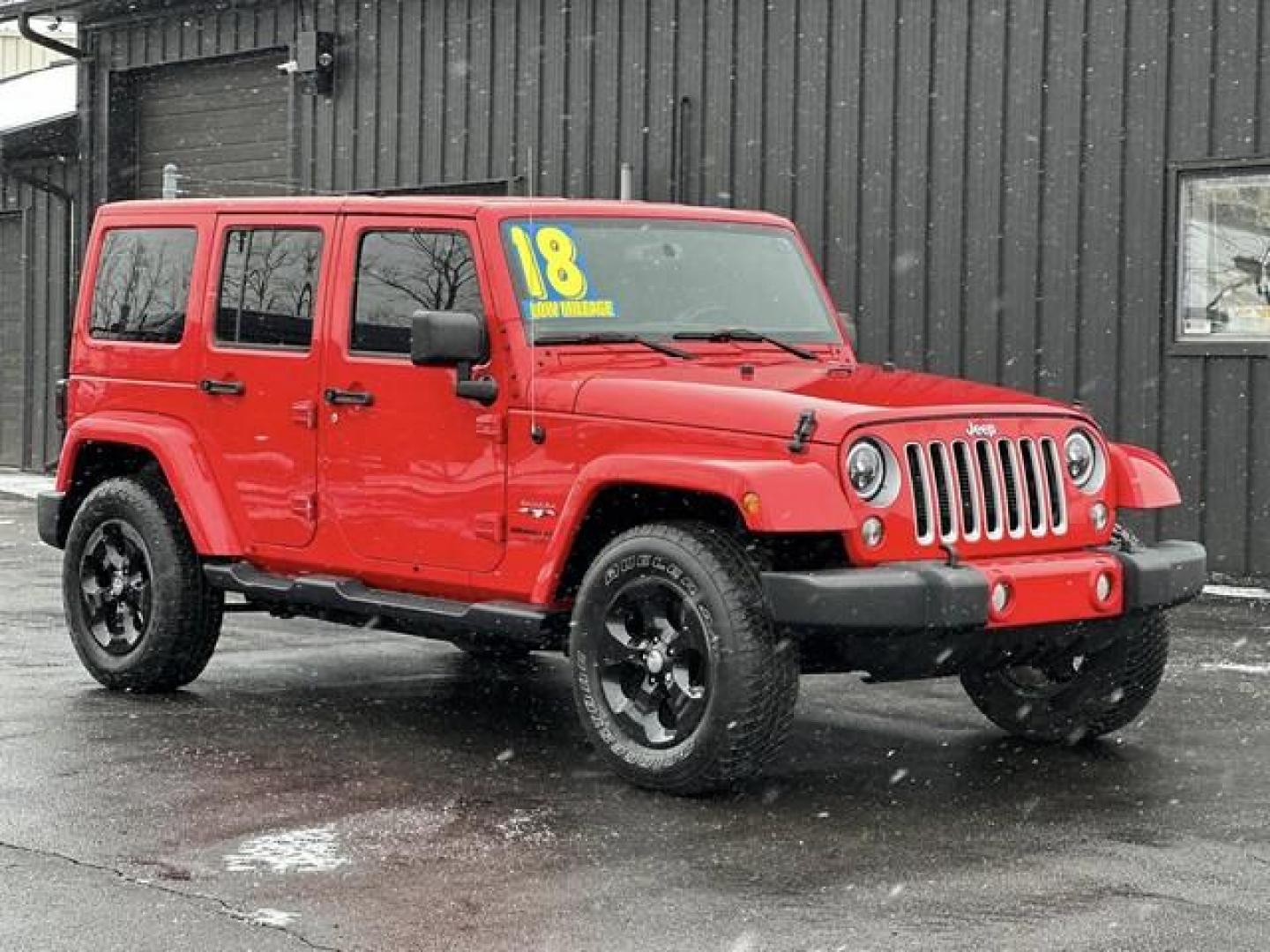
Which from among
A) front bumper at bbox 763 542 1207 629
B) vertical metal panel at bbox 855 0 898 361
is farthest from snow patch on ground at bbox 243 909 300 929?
vertical metal panel at bbox 855 0 898 361

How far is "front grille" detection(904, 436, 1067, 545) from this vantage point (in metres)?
6.86

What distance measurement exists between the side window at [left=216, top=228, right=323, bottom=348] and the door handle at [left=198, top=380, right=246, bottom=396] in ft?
0.55

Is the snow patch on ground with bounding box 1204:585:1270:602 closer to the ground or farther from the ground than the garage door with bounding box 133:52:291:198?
closer to the ground

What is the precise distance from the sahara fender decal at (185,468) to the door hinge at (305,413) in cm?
54

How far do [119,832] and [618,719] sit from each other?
1.58 meters

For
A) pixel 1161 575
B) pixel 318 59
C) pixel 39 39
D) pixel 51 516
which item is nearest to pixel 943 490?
pixel 1161 575

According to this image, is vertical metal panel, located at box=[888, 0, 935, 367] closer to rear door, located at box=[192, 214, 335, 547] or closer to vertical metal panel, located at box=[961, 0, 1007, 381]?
vertical metal panel, located at box=[961, 0, 1007, 381]

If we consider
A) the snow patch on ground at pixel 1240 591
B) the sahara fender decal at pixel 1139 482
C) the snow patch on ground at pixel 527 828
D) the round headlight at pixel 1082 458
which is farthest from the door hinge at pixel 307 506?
the snow patch on ground at pixel 1240 591

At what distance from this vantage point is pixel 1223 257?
1344 cm

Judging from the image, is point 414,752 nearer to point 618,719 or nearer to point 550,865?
point 618,719

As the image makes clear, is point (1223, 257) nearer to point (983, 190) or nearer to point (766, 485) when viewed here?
point (983, 190)

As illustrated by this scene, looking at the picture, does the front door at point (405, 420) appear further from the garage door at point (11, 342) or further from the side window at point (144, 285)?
the garage door at point (11, 342)

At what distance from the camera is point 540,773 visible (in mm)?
7320

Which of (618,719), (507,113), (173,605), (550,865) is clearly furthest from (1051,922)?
(507,113)
